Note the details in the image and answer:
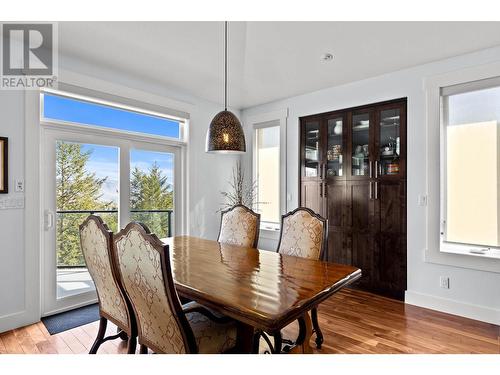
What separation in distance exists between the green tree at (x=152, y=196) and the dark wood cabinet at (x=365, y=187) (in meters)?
1.90

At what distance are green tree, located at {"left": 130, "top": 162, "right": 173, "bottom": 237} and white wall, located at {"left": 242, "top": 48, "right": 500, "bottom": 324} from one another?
2388 mm

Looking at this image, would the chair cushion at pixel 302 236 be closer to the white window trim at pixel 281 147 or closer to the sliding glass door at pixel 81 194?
the white window trim at pixel 281 147

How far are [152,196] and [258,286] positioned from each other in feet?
8.33

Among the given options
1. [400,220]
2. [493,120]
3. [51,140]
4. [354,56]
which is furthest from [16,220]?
[493,120]

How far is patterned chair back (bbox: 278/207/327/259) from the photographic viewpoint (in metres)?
2.33

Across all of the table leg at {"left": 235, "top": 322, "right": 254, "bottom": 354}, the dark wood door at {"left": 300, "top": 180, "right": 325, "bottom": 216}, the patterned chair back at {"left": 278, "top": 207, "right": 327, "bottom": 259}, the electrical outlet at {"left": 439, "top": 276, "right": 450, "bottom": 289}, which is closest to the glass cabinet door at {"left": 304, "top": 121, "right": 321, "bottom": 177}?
the dark wood door at {"left": 300, "top": 180, "right": 325, "bottom": 216}

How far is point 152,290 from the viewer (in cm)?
134

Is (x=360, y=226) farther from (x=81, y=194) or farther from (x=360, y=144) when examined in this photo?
(x=81, y=194)

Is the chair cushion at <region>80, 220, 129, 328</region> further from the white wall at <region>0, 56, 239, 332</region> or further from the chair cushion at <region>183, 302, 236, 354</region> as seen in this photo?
the white wall at <region>0, 56, 239, 332</region>
